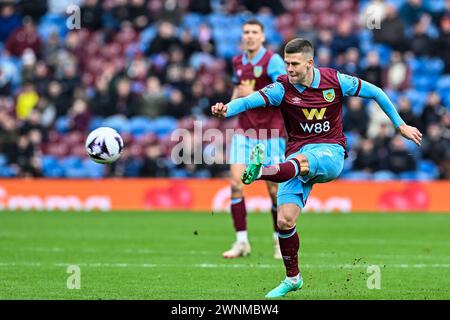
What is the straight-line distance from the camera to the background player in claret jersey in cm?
1268

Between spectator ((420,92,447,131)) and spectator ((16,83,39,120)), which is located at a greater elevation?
spectator ((16,83,39,120))

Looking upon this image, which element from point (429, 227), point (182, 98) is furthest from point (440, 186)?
point (182, 98)

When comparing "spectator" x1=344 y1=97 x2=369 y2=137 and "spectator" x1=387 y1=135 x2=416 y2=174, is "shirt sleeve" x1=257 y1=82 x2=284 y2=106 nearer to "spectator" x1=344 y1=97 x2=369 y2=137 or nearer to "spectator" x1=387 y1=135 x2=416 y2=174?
"spectator" x1=387 y1=135 x2=416 y2=174

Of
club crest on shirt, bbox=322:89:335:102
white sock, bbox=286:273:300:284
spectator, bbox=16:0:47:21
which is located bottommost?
white sock, bbox=286:273:300:284

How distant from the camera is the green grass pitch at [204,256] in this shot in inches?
371

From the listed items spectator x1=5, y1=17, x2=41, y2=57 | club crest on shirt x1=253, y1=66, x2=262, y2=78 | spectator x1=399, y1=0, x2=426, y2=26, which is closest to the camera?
club crest on shirt x1=253, y1=66, x2=262, y2=78

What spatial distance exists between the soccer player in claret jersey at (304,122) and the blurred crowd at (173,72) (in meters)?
12.0

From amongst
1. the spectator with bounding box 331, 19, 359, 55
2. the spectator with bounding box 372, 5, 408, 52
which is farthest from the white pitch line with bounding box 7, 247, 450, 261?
the spectator with bounding box 372, 5, 408, 52

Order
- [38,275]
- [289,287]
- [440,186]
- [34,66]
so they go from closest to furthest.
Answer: [289,287], [38,275], [440,186], [34,66]

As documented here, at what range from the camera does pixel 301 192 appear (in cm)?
914

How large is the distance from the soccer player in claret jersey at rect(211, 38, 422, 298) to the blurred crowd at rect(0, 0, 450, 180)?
1200 centimetres

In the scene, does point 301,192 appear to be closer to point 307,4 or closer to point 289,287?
point 289,287

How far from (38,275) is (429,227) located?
8795 mm

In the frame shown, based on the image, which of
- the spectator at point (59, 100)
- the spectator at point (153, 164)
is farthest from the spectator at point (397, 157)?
the spectator at point (59, 100)
